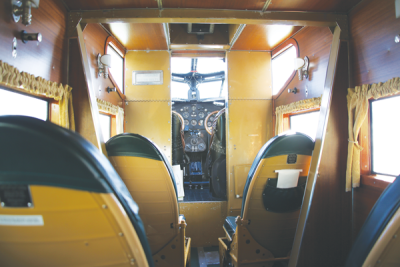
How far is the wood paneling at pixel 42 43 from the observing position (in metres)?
1.41

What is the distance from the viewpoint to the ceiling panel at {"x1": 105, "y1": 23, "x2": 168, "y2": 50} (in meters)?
2.93

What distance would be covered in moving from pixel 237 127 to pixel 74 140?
329cm

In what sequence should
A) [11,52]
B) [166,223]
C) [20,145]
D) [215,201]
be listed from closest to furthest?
[20,145] < [11,52] < [166,223] < [215,201]

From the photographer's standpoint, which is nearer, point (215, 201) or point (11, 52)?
point (11, 52)

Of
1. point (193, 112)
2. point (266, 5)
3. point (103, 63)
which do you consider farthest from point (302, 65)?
point (193, 112)

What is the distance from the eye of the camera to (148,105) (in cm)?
372

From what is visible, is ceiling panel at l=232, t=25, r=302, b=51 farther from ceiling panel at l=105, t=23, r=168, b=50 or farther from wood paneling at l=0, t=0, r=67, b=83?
wood paneling at l=0, t=0, r=67, b=83

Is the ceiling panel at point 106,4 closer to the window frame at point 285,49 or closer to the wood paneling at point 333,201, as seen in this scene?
the wood paneling at point 333,201

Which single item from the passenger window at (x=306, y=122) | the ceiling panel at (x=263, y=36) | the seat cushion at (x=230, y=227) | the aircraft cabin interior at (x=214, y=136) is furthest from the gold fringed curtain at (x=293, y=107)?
the seat cushion at (x=230, y=227)

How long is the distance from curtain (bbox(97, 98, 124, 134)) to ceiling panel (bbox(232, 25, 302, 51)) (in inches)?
90.0

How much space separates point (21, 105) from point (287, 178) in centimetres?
228

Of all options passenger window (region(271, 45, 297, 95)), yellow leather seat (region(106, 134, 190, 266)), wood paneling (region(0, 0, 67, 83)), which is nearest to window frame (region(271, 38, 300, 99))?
passenger window (region(271, 45, 297, 95))

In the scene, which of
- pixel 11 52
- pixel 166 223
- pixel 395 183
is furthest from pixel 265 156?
pixel 11 52

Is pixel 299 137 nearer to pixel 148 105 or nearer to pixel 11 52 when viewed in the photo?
pixel 11 52
